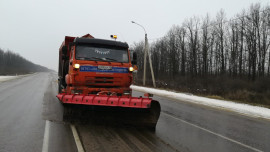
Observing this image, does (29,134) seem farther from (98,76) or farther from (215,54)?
(215,54)

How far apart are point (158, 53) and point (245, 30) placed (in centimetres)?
3134

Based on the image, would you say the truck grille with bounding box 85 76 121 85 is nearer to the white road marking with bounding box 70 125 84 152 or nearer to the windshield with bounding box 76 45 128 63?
the windshield with bounding box 76 45 128 63

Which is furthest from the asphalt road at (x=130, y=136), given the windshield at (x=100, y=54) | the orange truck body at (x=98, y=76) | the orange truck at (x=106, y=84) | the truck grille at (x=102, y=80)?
the windshield at (x=100, y=54)

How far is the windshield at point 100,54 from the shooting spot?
7.04m

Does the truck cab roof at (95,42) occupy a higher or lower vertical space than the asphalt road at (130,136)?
higher

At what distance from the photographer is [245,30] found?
137 ft

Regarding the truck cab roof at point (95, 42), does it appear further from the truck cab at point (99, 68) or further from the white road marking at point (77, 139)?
the white road marking at point (77, 139)

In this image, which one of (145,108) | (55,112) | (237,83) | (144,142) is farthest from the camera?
(237,83)

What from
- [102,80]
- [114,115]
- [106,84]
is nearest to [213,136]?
[114,115]

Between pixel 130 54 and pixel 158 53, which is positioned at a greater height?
pixel 158 53

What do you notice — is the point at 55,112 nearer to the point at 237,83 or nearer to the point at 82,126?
the point at 82,126

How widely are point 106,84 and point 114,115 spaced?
1.09 meters

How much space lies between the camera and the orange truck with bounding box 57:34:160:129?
550 centimetres

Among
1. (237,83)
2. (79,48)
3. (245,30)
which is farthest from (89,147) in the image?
(245,30)
